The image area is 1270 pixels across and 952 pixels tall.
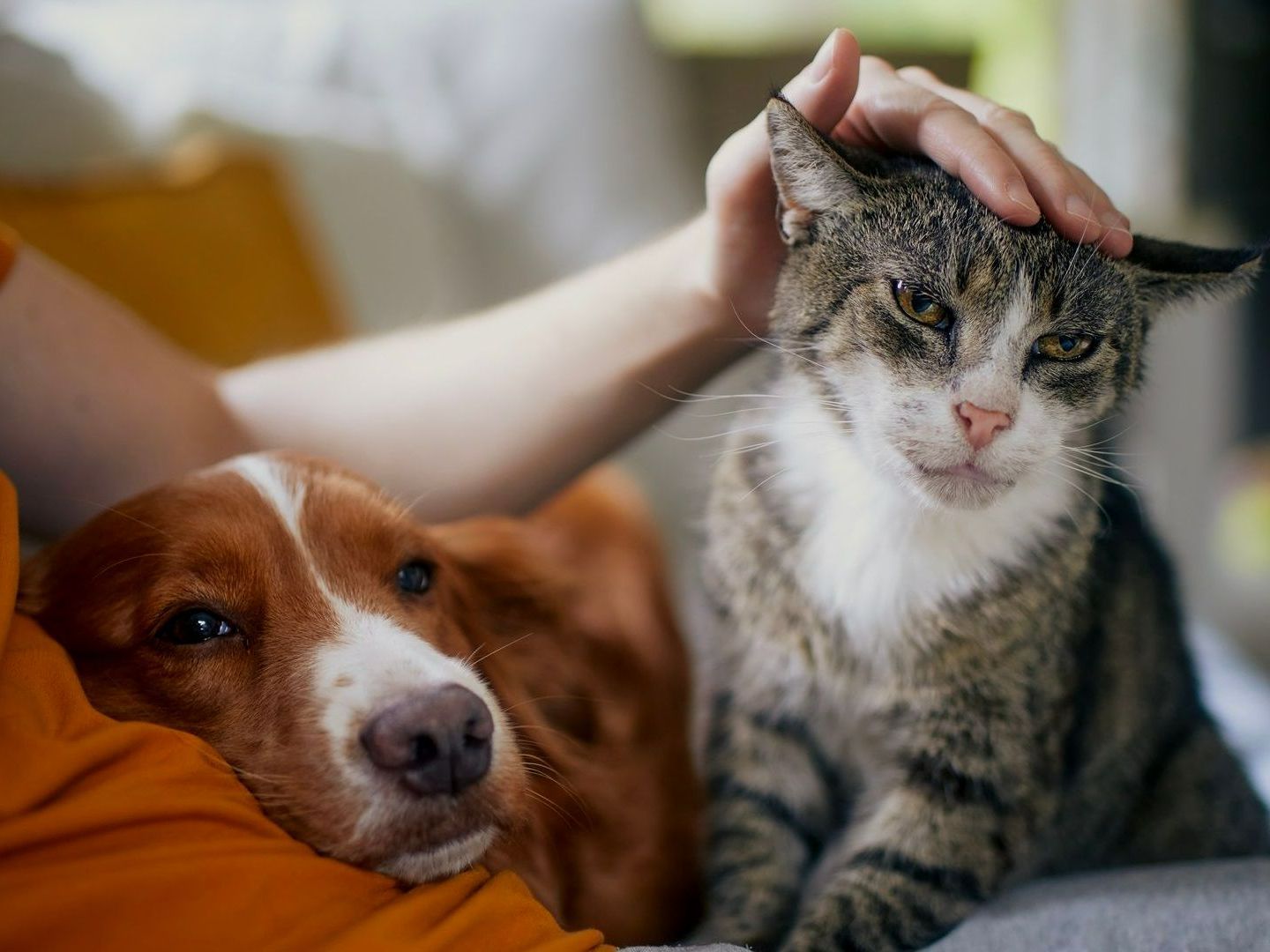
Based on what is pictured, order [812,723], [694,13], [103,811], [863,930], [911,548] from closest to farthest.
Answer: [103,811], [863,930], [911,548], [812,723], [694,13]

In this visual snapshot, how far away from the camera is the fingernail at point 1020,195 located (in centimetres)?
96

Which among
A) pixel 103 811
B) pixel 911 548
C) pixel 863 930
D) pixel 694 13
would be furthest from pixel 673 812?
pixel 694 13

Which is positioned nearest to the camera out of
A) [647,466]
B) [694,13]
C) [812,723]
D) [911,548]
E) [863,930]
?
[863,930]

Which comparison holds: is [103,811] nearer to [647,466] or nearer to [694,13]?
[647,466]

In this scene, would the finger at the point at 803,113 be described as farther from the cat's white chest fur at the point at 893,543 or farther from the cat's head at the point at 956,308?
the cat's white chest fur at the point at 893,543

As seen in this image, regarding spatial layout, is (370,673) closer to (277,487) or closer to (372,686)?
(372,686)

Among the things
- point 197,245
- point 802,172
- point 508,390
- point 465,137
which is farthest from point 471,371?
point 465,137

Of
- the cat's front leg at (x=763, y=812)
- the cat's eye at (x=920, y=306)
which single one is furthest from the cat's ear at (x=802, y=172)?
the cat's front leg at (x=763, y=812)

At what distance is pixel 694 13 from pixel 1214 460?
5.88 ft

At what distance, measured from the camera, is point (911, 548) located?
3.98 ft

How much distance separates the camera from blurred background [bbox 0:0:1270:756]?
204 cm

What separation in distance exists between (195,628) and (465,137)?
174cm

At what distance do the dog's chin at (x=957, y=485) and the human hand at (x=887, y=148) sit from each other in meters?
0.24

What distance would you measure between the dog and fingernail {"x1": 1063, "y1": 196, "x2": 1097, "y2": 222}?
69 cm
